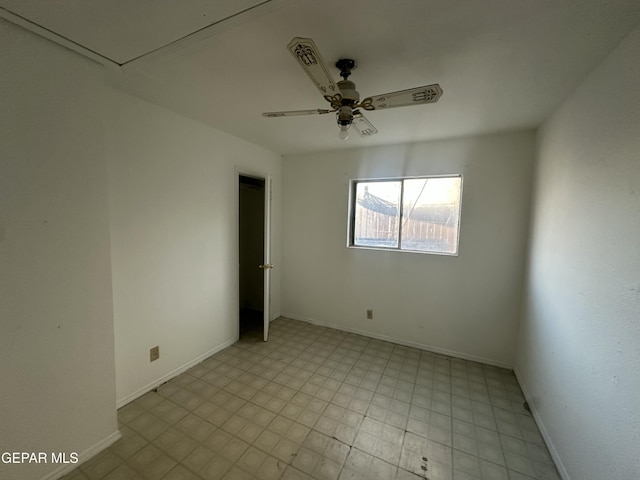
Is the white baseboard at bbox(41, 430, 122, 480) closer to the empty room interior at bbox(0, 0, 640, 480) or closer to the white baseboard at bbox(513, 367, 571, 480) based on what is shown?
the empty room interior at bbox(0, 0, 640, 480)

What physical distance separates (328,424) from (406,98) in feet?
7.23

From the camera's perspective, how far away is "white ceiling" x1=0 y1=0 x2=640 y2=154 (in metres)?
1.05

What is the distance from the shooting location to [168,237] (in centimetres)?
223

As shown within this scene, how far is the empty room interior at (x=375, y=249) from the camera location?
45.6 inches

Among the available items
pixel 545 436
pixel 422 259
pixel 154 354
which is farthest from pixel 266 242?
pixel 545 436

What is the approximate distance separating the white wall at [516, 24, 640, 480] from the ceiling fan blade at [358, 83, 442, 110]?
846 millimetres

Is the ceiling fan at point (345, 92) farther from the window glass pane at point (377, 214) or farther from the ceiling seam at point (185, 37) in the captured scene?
the window glass pane at point (377, 214)

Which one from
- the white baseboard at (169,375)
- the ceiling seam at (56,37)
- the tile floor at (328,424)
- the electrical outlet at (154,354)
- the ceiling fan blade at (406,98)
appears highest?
the ceiling seam at (56,37)

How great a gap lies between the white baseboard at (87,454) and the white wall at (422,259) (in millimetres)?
2347

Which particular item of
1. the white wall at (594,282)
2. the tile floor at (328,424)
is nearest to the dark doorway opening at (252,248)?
the tile floor at (328,424)

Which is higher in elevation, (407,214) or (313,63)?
(313,63)

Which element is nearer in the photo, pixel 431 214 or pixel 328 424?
pixel 328 424

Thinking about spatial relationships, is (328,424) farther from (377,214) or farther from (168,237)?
(377,214)

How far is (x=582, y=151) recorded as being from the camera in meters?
1.52
